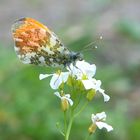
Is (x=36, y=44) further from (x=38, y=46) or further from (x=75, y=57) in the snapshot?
(x=75, y=57)

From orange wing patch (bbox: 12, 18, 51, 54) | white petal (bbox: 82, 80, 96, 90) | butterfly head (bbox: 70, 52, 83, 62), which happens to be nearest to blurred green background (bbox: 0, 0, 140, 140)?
butterfly head (bbox: 70, 52, 83, 62)

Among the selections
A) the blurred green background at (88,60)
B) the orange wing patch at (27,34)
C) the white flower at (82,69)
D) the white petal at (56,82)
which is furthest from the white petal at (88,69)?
the blurred green background at (88,60)

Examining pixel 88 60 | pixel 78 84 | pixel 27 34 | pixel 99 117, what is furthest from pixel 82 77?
pixel 88 60

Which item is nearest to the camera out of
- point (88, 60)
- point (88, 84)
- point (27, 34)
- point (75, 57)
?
point (88, 84)

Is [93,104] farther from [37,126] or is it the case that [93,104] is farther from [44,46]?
[44,46]

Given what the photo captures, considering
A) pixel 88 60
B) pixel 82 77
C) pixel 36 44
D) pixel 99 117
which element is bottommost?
pixel 99 117

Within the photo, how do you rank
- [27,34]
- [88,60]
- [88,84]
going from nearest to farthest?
[88,84] < [27,34] < [88,60]
